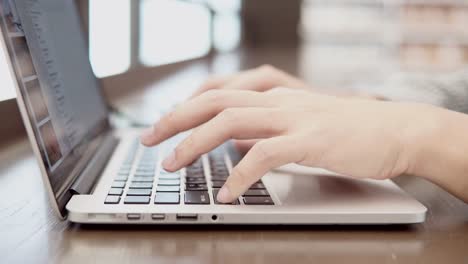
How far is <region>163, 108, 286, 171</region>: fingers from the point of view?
482 millimetres

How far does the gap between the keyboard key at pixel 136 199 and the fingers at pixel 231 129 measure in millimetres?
61

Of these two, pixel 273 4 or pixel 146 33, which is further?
pixel 273 4

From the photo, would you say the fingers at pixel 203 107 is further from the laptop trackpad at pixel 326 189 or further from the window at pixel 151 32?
the window at pixel 151 32

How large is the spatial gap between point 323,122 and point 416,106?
10cm

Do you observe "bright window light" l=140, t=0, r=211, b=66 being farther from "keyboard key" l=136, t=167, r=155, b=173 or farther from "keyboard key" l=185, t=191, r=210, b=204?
"keyboard key" l=185, t=191, r=210, b=204

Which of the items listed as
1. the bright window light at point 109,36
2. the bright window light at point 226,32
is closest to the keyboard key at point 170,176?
the bright window light at point 109,36

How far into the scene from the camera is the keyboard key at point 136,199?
1.43 ft

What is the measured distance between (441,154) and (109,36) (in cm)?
113

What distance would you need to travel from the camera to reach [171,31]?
7.90 feet

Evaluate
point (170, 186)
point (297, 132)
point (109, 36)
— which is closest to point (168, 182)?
point (170, 186)

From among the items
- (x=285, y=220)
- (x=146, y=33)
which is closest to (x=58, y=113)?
(x=285, y=220)

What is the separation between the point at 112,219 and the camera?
418mm

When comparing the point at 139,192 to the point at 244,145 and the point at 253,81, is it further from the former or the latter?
the point at 253,81

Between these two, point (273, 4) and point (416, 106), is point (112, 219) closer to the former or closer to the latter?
point (416, 106)
